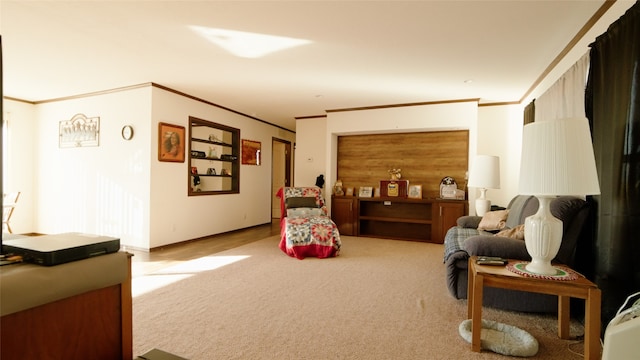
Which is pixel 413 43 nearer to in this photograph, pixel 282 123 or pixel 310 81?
pixel 310 81

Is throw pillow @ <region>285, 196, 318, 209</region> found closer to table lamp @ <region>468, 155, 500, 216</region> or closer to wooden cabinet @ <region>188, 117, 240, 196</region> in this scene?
wooden cabinet @ <region>188, 117, 240, 196</region>

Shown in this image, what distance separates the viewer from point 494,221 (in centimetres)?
363

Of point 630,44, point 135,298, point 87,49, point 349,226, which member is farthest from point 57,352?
point 349,226

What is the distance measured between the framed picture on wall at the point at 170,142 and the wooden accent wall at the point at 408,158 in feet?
9.74

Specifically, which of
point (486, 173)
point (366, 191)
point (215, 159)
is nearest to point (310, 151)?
point (366, 191)

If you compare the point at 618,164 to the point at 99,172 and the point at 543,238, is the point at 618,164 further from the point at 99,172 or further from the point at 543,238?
the point at 99,172

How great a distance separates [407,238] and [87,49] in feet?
17.2

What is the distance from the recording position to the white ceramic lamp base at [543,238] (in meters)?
1.77

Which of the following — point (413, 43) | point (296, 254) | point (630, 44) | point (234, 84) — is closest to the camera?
point (630, 44)

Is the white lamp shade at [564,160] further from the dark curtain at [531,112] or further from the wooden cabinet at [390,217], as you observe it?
the wooden cabinet at [390,217]

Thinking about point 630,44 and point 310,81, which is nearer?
point 630,44

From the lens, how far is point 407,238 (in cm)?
555

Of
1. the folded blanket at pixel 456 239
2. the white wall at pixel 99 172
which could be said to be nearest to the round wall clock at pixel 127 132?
the white wall at pixel 99 172

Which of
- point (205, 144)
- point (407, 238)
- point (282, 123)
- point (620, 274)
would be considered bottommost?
point (407, 238)
